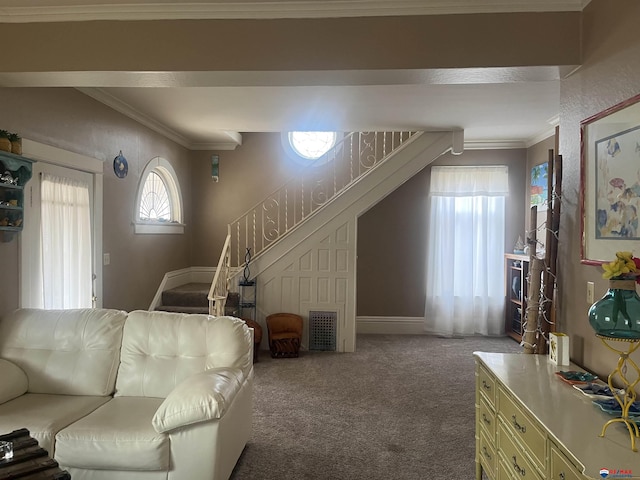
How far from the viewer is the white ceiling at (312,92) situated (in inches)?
93.6

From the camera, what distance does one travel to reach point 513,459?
1829 millimetres

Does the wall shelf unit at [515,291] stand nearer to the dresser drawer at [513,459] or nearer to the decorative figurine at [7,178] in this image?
the dresser drawer at [513,459]

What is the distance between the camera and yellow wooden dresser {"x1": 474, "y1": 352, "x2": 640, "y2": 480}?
1306 mm

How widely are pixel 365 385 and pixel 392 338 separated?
188 cm

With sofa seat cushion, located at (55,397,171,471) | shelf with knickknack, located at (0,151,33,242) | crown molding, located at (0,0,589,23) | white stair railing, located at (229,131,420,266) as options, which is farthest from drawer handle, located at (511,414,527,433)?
white stair railing, located at (229,131,420,266)

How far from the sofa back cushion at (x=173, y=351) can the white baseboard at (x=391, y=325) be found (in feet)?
11.8

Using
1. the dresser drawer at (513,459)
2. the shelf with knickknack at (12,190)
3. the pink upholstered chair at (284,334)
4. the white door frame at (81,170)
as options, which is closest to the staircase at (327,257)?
the pink upholstered chair at (284,334)

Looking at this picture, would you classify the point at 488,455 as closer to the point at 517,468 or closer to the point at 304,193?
the point at 517,468

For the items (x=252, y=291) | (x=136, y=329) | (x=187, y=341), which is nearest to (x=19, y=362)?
(x=136, y=329)

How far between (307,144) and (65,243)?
374 cm

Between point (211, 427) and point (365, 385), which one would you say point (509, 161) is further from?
point (211, 427)

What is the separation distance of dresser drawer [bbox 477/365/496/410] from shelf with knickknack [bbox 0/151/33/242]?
10.5 feet

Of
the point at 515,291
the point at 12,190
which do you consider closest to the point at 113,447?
the point at 12,190

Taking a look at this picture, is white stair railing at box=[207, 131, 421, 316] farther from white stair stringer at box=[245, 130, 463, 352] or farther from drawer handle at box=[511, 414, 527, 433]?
drawer handle at box=[511, 414, 527, 433]
